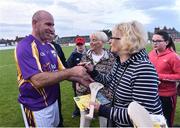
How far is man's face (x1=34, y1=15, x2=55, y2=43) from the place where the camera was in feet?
13.6

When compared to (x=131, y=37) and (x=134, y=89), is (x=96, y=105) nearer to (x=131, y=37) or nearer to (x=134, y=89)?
(x=134, y=89)

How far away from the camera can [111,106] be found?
348 cm

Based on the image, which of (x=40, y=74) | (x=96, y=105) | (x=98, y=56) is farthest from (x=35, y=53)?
(x=98, y=56)

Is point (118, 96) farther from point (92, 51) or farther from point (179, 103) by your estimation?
point (179, 103)

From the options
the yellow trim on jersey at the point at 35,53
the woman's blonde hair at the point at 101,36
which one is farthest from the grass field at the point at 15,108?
the yellow trim on jersey at the point at 35,53

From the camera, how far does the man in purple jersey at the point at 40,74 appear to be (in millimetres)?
3760

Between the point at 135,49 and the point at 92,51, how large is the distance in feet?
12.4

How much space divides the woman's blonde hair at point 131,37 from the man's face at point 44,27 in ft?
3.36

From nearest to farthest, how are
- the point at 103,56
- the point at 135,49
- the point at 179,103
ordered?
the point at 135,49, the point at 103,56, the point at 179,103

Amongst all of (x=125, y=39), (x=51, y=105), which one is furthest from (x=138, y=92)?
(x=51, y=105)

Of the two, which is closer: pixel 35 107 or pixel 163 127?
pixel 163 127

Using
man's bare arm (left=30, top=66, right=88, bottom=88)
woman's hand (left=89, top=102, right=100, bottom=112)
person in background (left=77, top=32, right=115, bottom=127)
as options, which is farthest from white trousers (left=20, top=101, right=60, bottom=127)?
person in background (left=77, top=32, right=115, bottom=127)

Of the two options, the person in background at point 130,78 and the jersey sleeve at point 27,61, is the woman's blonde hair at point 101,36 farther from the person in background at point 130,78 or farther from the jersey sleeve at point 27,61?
the person in background at point 130,78

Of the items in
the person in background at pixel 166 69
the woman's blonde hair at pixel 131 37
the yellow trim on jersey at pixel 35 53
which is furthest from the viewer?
the person in background at pixel 166 69
